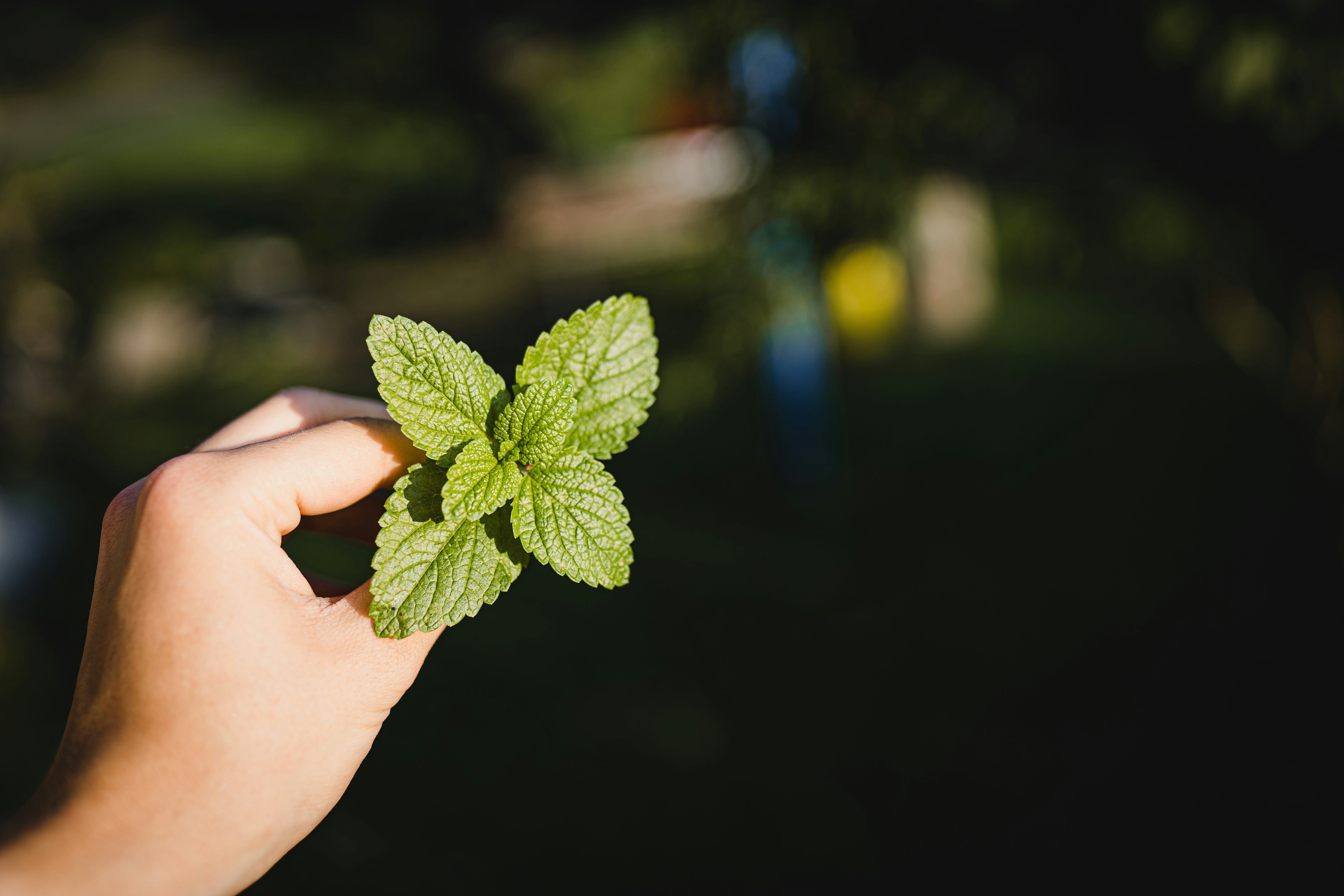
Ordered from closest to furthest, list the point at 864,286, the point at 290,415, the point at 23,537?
the point at 290,415 < the point at 864,286 < the point at 23,537

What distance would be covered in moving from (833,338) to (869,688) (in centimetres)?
322

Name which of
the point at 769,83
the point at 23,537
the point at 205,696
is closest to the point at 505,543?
the point at 205,696

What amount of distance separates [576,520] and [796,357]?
3.61 m

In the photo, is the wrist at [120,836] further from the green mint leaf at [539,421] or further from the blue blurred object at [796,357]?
the blue blurred object at [796,357]

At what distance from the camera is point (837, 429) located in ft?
20.5

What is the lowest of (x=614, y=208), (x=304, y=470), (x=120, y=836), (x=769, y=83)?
(x=120, y=836)

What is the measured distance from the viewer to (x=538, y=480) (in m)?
1.29

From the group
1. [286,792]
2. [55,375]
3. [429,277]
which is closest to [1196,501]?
[286,792]

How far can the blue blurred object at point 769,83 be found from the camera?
7.87 feet

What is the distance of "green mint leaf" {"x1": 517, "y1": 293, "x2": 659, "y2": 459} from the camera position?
4.47 feet

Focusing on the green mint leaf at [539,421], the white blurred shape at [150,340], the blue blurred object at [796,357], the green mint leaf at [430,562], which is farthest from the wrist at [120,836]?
the white blurred shape at [150,340]

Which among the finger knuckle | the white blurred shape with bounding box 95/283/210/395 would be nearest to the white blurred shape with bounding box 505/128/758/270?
the white blurred shape with bounding box 95/283/210/395

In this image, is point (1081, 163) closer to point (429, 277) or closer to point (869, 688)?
point (869, 688)

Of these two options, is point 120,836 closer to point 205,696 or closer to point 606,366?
point 205,696
